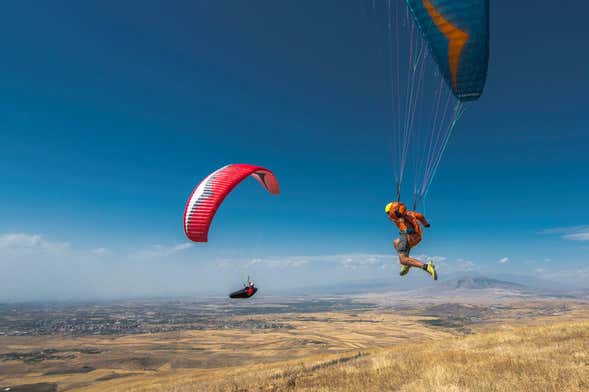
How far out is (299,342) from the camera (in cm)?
9525

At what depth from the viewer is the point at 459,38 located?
10.9 m

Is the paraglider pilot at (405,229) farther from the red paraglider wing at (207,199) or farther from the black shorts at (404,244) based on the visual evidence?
the red paraglider wing at (207,199)

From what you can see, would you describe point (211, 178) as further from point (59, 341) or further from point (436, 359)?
point (59, 341)

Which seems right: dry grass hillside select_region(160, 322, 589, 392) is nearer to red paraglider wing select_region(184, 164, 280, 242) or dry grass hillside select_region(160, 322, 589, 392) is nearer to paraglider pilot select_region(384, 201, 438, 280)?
paraglider pilot select_region(384, 201, 438, 280)

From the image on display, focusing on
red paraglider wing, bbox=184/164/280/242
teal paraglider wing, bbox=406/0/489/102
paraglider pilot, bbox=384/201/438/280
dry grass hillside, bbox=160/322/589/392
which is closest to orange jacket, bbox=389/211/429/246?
paraglider pilot, bbox=384/201/438/280

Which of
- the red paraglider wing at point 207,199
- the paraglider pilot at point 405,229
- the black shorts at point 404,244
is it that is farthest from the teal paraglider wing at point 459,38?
the red paraglider wing at point 207,199

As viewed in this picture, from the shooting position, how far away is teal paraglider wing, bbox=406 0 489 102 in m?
10.2

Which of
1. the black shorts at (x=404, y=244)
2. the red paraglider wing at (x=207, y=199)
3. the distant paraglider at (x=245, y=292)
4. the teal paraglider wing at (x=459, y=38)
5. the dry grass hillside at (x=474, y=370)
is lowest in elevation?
the dry grass hillside at (x=474, y=370)

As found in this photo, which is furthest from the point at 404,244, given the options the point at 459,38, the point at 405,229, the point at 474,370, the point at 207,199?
the point at 207,199

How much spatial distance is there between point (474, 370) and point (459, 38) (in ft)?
36.8

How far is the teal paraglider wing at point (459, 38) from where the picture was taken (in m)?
10.2

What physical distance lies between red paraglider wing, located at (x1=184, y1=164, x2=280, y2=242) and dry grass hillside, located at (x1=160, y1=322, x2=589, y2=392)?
741 cm

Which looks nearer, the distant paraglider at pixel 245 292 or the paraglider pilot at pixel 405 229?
the paraglider pilot at pixel 405 229

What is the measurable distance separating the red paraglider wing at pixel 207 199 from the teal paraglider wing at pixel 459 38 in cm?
1078
